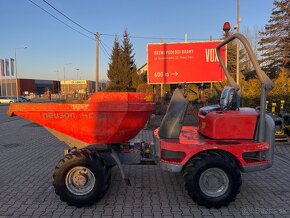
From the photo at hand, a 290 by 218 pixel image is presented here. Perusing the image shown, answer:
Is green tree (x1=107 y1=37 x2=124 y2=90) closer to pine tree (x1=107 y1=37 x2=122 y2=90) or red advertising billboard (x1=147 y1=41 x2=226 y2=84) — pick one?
pine tree (x1=107 y1=37 x2=122 y2=90)

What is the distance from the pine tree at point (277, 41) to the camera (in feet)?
104

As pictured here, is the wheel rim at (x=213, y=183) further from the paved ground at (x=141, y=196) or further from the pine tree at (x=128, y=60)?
the pine tree at (x=128, y=60)

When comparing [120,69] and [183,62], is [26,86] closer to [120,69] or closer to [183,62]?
[120,69]

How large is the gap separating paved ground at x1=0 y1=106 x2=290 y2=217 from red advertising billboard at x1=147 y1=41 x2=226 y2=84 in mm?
10535

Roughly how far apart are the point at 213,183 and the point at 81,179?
5.93 ft

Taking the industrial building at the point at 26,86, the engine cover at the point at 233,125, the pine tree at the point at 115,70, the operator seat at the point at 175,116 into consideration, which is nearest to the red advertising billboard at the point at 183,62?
the operator seat at the point at 175,116

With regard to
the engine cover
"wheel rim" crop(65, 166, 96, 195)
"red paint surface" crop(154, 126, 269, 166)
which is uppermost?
the engine cover

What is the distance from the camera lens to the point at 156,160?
4633 millimetres

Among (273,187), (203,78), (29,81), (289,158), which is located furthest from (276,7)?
(29,81)

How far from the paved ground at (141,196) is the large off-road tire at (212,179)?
156 millimetres

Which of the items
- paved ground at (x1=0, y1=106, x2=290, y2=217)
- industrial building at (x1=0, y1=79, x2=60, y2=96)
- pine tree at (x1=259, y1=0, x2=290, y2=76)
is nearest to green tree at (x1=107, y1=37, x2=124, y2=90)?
pine tree at (x1=259, y1=0, x2=290, y2=76)

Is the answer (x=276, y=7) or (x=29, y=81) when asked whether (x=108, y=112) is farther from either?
(x=29, y=81)

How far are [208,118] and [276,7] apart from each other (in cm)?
3332

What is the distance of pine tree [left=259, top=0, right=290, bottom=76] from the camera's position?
104 ft
